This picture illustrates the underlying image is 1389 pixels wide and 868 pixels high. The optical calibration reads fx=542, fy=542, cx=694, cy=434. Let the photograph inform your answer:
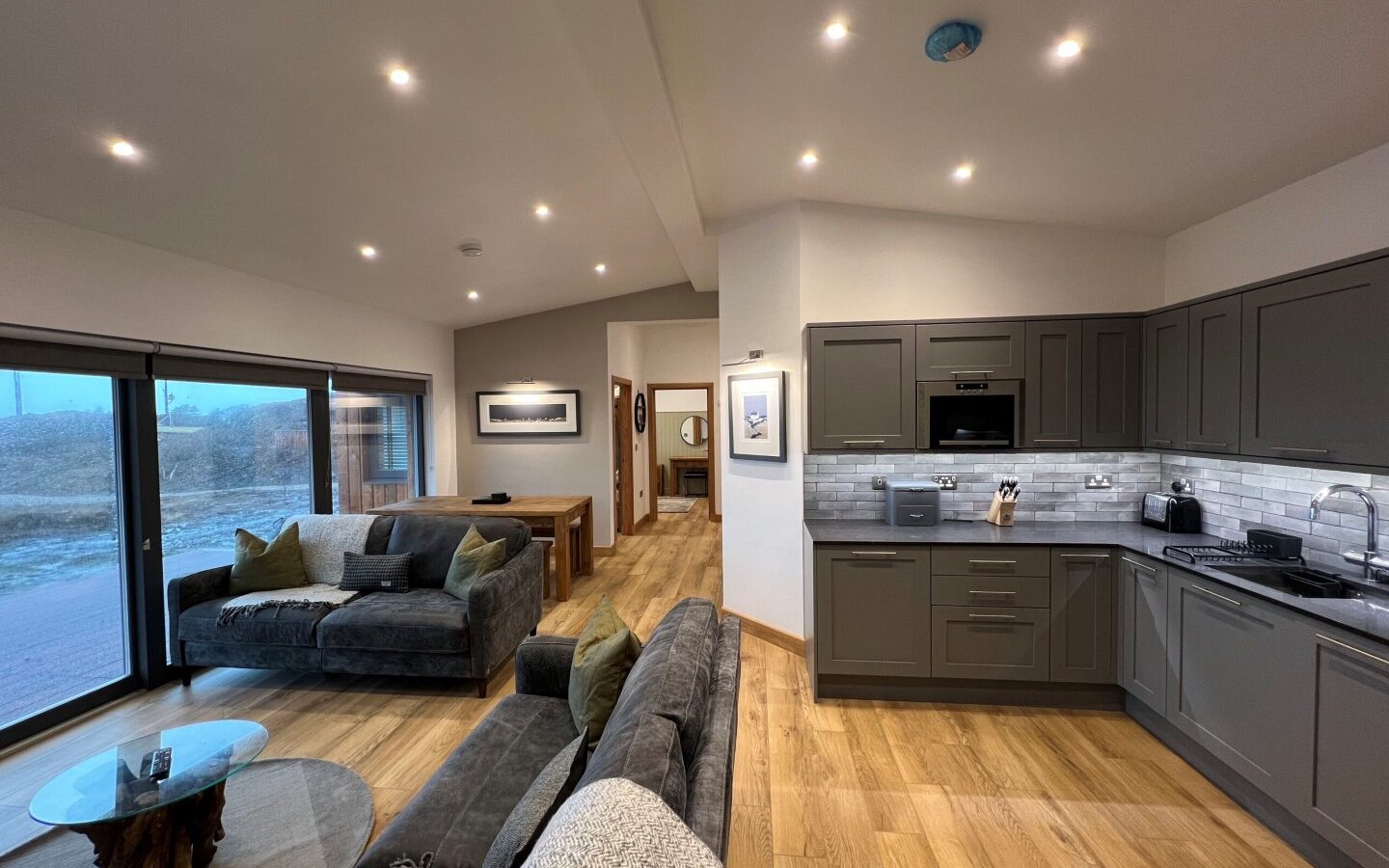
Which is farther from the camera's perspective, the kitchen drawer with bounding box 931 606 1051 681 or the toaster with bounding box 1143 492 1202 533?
the toaster with bounding box 1143 492 1202 533

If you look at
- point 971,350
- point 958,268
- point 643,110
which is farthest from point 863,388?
point 643,110

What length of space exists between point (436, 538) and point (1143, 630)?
13.6 feet

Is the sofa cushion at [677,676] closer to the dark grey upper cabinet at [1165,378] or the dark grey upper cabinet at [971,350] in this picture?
the dark grey upper cabinet at [971,350]

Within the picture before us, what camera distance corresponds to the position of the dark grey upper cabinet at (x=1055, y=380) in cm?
311

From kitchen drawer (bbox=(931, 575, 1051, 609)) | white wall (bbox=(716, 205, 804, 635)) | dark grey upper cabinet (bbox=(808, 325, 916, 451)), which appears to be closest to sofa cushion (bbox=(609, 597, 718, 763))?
kitchen drawer (bbox=(931, 575, 1051, 609))

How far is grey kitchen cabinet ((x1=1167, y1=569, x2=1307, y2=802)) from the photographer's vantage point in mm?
1999

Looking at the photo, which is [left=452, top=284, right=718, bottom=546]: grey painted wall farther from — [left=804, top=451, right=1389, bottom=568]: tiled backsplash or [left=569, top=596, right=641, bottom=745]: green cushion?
[left=569, top=596, right=641, bottom=745]: green cushion

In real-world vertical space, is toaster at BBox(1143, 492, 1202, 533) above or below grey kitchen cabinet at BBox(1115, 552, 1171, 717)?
above

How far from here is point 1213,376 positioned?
2.65 m

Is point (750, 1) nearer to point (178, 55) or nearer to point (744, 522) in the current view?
point (178, 55)

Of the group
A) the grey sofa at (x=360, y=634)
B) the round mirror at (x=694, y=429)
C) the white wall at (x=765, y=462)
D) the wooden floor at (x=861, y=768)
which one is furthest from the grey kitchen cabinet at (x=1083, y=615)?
the round mirror at (x=694, y=429)

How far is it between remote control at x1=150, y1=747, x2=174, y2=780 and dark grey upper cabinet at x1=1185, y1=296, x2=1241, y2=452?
452 centimetres

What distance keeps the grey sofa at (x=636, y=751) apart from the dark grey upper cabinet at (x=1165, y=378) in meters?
2.66

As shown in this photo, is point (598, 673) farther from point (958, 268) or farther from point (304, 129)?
point (958, 268)
